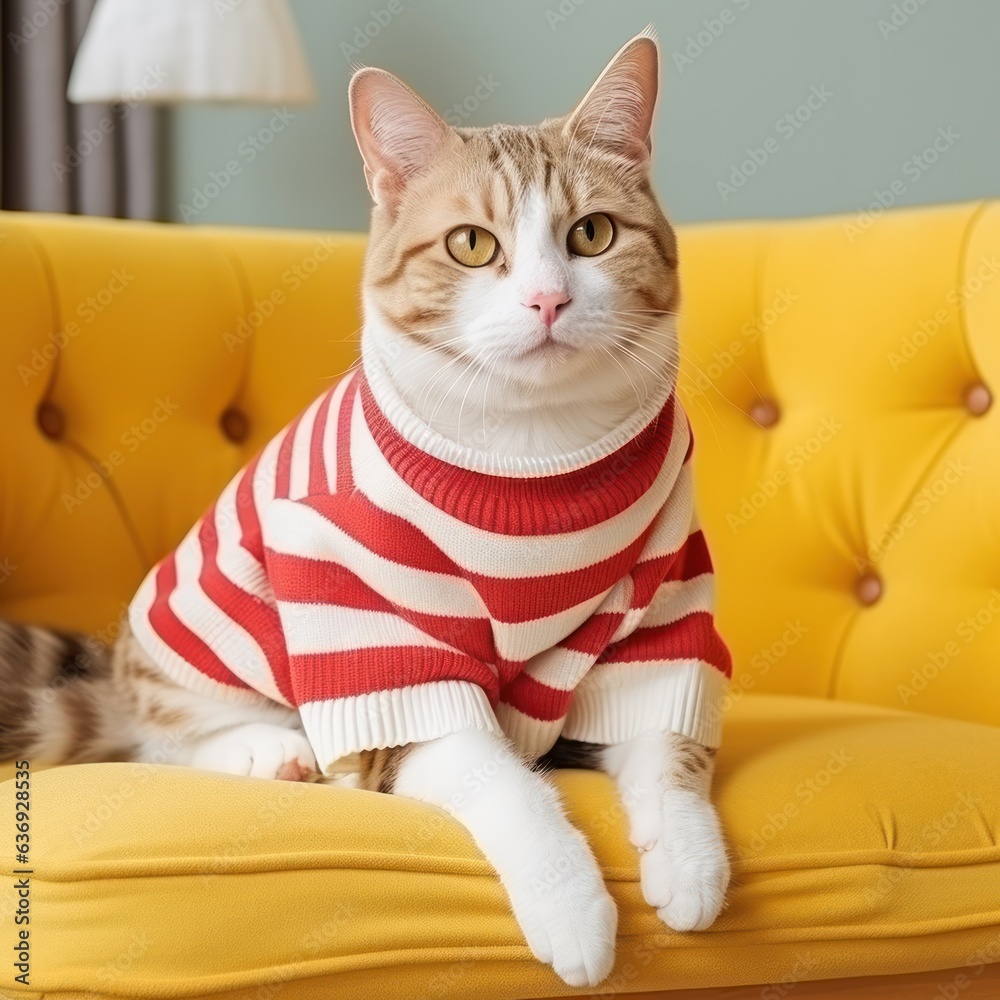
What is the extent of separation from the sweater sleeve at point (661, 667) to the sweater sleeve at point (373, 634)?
0.11 metres

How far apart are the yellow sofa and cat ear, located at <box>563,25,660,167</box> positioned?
54 centimetres

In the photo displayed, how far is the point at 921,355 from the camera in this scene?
1.47 m

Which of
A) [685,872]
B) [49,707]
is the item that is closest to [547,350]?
[685,872]

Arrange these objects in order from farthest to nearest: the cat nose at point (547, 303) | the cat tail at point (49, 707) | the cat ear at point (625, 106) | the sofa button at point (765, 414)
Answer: the sofa button at point (765, 414), the cat tail at point (49, 707), the cat ear at point (625, 106), the cat nose at point (547, 303)

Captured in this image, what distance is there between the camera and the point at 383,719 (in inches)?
39.0

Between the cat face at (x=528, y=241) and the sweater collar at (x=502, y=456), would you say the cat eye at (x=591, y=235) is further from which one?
the sweater collar at (x=502, y=456)

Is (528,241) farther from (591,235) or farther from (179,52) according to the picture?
(179,52)

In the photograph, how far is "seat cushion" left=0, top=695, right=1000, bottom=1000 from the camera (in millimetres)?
793

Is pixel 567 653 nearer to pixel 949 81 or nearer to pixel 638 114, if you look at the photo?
pixel 638 114

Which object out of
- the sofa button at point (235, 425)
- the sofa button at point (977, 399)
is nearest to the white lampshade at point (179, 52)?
the sofa button at point (235, 425)

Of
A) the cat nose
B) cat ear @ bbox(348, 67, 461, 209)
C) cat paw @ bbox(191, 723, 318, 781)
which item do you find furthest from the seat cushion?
cat ear @ bbox(348, 67, 461, 209)

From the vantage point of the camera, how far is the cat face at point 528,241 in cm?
96

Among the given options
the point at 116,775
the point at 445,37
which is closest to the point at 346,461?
the point at 116,775

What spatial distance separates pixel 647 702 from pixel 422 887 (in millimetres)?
317
